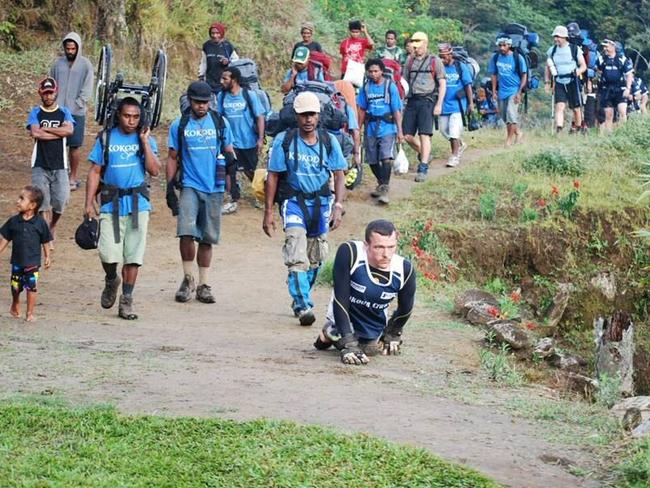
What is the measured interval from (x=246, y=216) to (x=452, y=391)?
8.05m

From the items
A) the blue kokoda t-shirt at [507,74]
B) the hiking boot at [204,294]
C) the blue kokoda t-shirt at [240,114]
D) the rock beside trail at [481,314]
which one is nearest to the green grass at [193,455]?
the hiking boot at [204,294]

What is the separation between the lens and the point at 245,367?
30.2 ft

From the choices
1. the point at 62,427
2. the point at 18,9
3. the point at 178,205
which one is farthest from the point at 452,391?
the point at 18,9

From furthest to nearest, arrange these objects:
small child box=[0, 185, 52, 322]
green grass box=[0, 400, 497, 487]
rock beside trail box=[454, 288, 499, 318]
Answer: rock beside trail box=[454, 288, 499, 318]
small child box=[0, 185, 52, 322]
green grass box=[0, 400, 497, 487]

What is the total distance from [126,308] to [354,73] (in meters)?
8.29

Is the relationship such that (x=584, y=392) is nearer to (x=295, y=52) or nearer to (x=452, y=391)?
(x=452, y=391)

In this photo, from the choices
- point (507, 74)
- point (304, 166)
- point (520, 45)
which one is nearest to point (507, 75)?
point (507, 74)

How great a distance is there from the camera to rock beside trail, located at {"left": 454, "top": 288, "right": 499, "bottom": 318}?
1261 cm

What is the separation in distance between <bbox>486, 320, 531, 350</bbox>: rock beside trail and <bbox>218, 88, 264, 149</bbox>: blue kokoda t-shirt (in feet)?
16.7

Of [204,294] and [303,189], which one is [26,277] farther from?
[303,189]

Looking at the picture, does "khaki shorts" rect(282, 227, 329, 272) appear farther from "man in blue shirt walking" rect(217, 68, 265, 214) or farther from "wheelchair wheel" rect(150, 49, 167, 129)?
"man in blue shirt walking" rect(217, 68, 265, 214)

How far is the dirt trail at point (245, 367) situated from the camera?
752cm

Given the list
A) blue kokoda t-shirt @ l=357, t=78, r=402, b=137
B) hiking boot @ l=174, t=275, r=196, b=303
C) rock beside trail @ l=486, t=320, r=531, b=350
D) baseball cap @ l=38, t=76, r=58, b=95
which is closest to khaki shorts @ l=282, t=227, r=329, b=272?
hiking boot @ l=174, t=275, r=196, b=303

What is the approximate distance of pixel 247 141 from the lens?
624 inches
